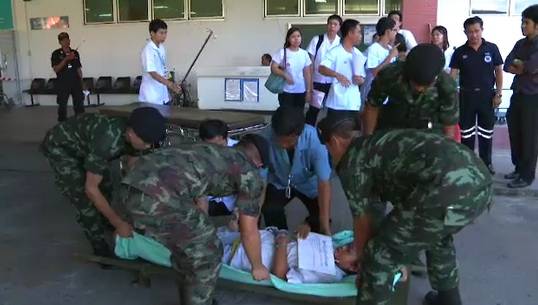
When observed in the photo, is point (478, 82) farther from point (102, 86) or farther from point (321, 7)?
point (102, 86)

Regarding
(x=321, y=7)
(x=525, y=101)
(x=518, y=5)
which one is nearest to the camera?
(x=525, y=101)

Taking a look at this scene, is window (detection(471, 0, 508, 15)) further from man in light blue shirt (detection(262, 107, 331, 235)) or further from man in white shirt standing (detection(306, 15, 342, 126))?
man in light blue shirt (detection(262, 107, 331, 235))

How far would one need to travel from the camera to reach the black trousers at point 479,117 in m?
4.84

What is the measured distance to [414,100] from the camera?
9.76 ft

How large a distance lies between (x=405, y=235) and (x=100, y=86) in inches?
426

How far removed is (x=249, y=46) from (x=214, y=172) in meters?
8.93

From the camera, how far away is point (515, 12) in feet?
29.7

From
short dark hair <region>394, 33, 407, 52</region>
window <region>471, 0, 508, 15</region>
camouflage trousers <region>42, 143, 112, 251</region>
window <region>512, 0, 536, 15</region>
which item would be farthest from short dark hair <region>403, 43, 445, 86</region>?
window <region>512, 0, 536, 15</region>

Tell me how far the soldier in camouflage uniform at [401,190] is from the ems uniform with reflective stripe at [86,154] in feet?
4.00

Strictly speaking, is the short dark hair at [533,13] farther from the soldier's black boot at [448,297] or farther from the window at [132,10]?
the window at [132,10]

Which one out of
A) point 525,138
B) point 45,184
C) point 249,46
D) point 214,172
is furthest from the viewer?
point 249,46

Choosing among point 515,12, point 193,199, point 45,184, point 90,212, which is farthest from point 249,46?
point 193,199

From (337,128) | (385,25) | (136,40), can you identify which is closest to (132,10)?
(136,40)

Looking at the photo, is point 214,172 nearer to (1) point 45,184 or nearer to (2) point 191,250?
(2) point 191,250
